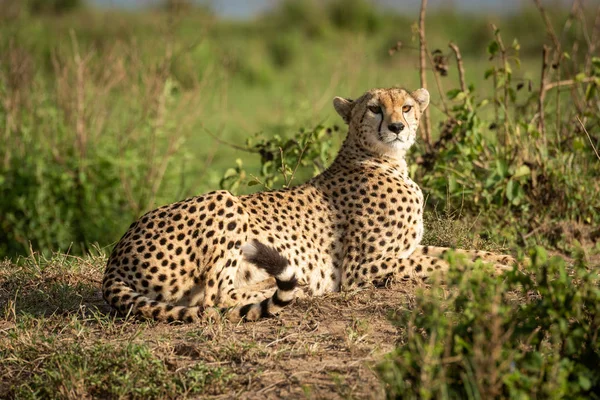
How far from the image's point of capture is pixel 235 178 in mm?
4812

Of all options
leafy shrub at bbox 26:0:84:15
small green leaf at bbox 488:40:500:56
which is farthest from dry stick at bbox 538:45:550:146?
leafy shrub at bbox 26:0:84:15

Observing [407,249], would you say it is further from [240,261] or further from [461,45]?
[461,45]

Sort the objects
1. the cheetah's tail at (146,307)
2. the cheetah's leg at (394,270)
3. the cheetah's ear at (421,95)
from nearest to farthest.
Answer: the cheetah's tail at (146,307) → the cheetah's leg at (394,270) → the cheetah's ear at (421,95)

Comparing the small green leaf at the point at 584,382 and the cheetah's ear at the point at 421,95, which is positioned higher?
the cheetah's ear at the point at 421,95

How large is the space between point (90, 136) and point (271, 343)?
4191 mm

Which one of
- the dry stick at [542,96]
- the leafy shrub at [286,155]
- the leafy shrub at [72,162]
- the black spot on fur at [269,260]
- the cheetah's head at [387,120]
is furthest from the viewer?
the leafy shrub at [72,162]

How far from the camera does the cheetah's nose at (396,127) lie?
12.2 ft

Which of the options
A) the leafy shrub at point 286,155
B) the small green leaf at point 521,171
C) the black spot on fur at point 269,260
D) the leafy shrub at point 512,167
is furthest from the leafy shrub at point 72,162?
the black spot on fur at point 269,260

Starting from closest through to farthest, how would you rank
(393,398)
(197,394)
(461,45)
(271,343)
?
(393,398), (197,394), (271,343), (461,45)

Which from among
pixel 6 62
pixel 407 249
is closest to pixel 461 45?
pixel 6 62

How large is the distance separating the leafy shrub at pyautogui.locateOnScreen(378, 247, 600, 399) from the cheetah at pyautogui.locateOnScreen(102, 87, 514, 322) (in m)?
0.68

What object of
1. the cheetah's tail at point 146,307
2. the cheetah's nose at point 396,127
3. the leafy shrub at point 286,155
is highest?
the cheetah's nose at point 396,127

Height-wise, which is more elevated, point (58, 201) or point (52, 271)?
point (52, 271)

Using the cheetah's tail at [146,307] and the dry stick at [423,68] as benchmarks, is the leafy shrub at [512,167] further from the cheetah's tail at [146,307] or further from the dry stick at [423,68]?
the cheetah's tail at [146,307]
